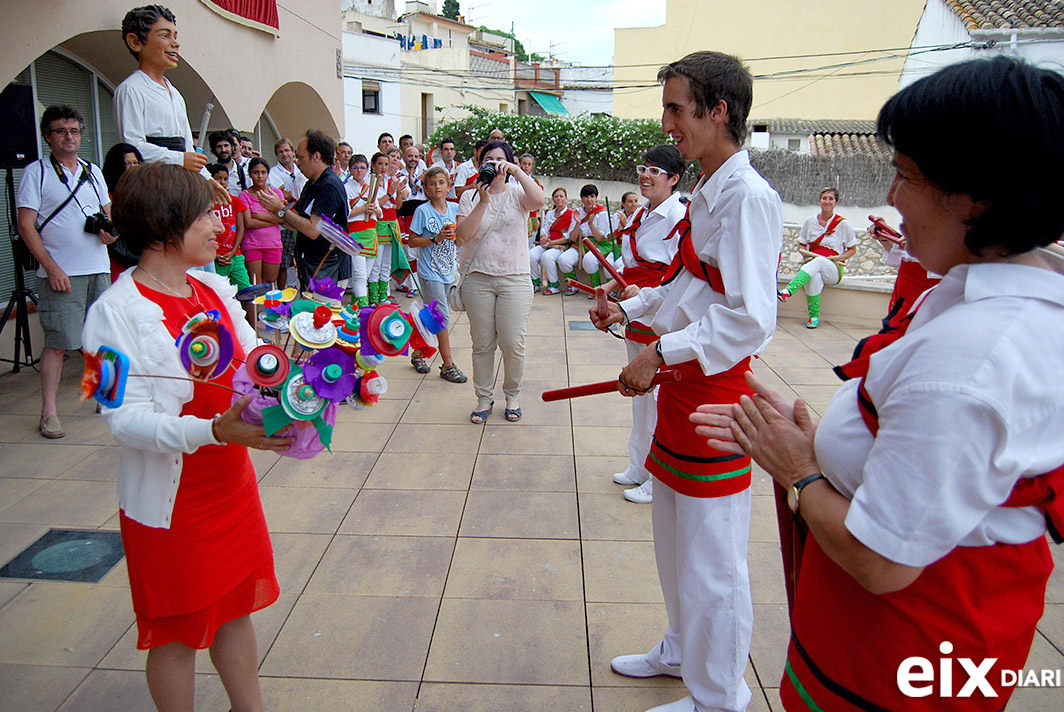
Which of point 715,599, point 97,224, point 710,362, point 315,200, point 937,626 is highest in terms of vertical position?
point 315,200

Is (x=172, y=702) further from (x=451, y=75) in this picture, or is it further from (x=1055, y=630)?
(x=451, y=75)

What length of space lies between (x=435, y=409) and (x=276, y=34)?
6557 mm

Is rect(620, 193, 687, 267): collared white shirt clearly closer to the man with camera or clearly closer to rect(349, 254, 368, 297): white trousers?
the man with camera

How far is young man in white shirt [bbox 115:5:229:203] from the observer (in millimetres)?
4156

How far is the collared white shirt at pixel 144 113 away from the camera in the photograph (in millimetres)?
4195

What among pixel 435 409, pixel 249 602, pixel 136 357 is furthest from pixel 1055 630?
pixel 435 409

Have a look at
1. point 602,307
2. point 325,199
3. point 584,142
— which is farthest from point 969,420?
point 584,142

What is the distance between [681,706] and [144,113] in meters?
4.26

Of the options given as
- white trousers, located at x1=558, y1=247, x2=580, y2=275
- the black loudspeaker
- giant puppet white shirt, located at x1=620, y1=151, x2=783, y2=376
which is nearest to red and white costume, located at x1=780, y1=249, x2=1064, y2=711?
giant puppet white shirt, located at x1=620, y1=151, x2=783, y2=376

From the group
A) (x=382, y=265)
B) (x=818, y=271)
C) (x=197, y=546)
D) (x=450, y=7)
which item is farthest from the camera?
(x=450, y=7)

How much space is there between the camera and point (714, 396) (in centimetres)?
222

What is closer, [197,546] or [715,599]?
[197,546]

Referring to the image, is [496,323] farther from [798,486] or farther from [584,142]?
[584,142]

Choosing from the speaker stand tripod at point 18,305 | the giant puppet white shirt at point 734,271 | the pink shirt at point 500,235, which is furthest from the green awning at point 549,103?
the giant puppet white shirt at point 734,271
